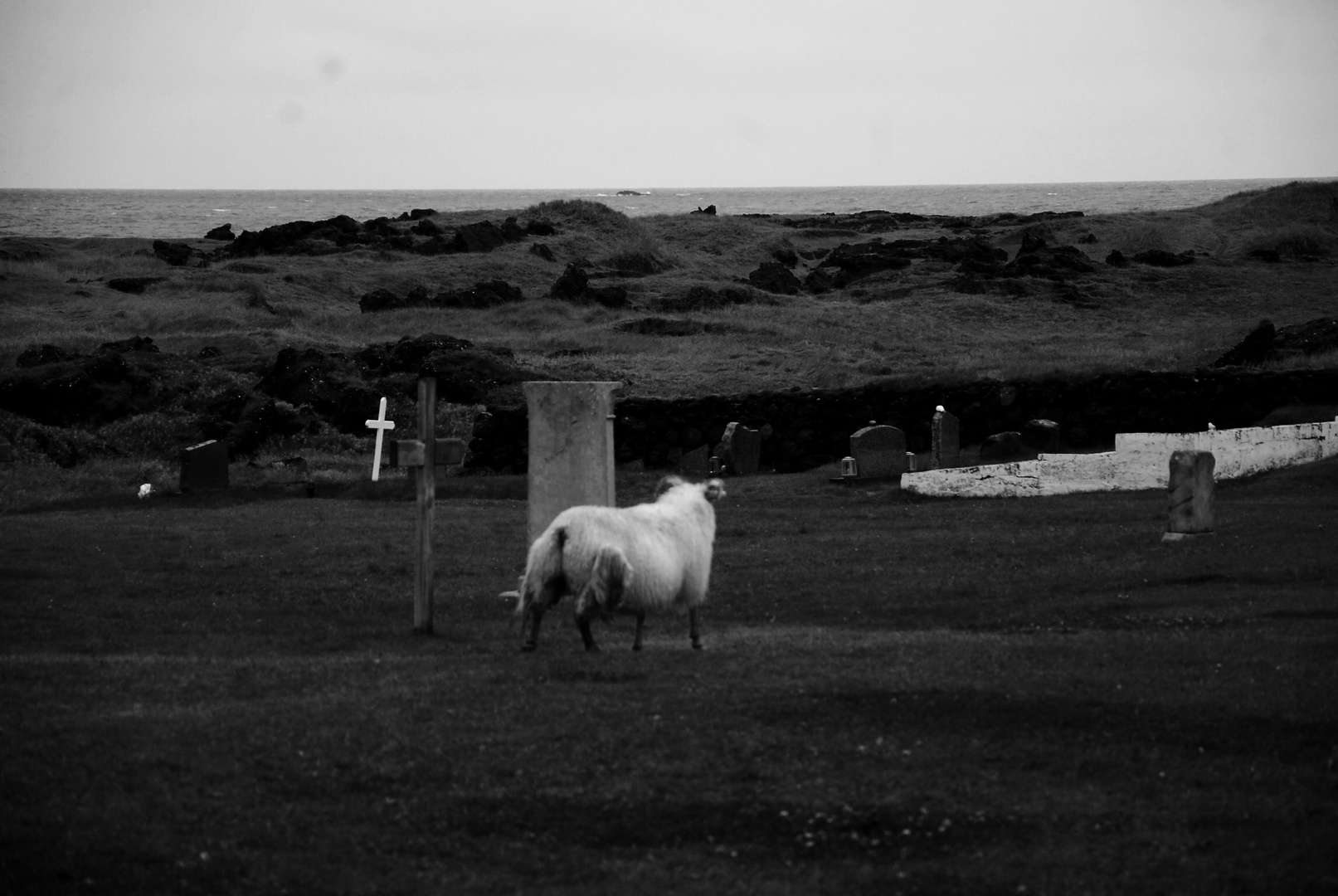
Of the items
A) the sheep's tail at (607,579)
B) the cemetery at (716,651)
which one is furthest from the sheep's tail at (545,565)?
the cemetery at (716,651)

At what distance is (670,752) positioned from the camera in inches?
416

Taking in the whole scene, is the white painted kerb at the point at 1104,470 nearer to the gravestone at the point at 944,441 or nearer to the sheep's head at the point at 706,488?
the gravestone at the point at 944,441

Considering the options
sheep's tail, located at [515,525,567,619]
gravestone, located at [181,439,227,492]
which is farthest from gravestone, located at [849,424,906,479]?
sheep's tail, located at [515,525,567,619]

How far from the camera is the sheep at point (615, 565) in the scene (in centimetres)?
1354

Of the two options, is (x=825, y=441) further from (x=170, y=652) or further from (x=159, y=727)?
(x=159, y=727)

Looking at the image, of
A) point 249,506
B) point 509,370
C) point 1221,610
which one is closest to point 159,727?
point 1221,610

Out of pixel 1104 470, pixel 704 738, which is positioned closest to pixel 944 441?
pixel 1104 470

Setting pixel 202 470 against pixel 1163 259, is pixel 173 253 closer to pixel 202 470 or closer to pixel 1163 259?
pixel 1163 259

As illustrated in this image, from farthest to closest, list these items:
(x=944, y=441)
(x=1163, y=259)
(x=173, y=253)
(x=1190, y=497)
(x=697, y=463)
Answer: (x=173, y=253), (x=1163, y=259), (x=697, y=463), (x=944, y=441), (x=1190, y=497)

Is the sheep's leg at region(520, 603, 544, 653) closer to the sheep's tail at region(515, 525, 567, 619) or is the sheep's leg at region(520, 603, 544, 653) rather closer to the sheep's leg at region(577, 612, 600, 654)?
the sheep's tail at region(515, 525, 567, 619)

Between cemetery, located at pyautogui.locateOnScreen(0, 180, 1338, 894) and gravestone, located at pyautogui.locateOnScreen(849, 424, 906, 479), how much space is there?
12cm

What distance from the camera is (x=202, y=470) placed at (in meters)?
32.1

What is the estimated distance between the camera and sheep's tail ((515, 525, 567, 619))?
45.2 feet

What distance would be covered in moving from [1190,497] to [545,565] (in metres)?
11.9
